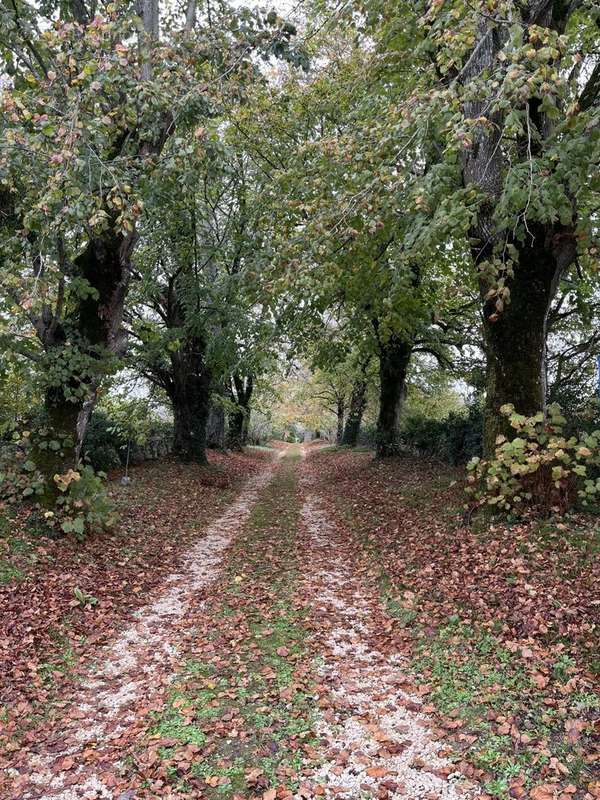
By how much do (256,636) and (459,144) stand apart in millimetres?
5622

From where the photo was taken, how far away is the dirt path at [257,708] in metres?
3.60

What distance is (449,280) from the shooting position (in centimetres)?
1641

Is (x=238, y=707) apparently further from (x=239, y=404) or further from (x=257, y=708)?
(x=239, y=404)

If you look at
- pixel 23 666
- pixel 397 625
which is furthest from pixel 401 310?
pixel 23 666

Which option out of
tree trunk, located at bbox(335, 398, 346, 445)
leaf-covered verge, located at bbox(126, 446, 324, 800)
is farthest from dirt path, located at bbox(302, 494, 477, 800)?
tree trunk, located at bbox(335, 398, 346, 445)

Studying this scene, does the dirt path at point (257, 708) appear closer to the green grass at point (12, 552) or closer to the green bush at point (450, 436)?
the green grass at point (12, 552)

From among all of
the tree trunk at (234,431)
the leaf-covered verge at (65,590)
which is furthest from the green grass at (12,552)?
the tree trunk at (234,431)

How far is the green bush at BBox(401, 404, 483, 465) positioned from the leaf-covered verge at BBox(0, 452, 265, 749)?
9.23m

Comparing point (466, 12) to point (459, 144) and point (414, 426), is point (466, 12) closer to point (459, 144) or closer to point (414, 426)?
point (459, 144)

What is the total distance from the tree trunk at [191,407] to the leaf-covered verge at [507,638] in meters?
11.2

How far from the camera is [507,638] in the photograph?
5164mm

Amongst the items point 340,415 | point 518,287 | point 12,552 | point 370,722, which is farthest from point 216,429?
point 370,722

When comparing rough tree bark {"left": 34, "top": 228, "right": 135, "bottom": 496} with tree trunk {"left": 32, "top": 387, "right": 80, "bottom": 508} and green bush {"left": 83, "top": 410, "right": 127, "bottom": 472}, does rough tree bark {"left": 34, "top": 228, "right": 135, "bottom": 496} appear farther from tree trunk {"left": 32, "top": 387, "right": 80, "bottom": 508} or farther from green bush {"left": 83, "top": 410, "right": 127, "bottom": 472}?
A: green bush {"left": 83, "top": 410, "right": 127, "bottom": 472}

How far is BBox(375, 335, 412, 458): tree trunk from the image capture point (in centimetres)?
1809
